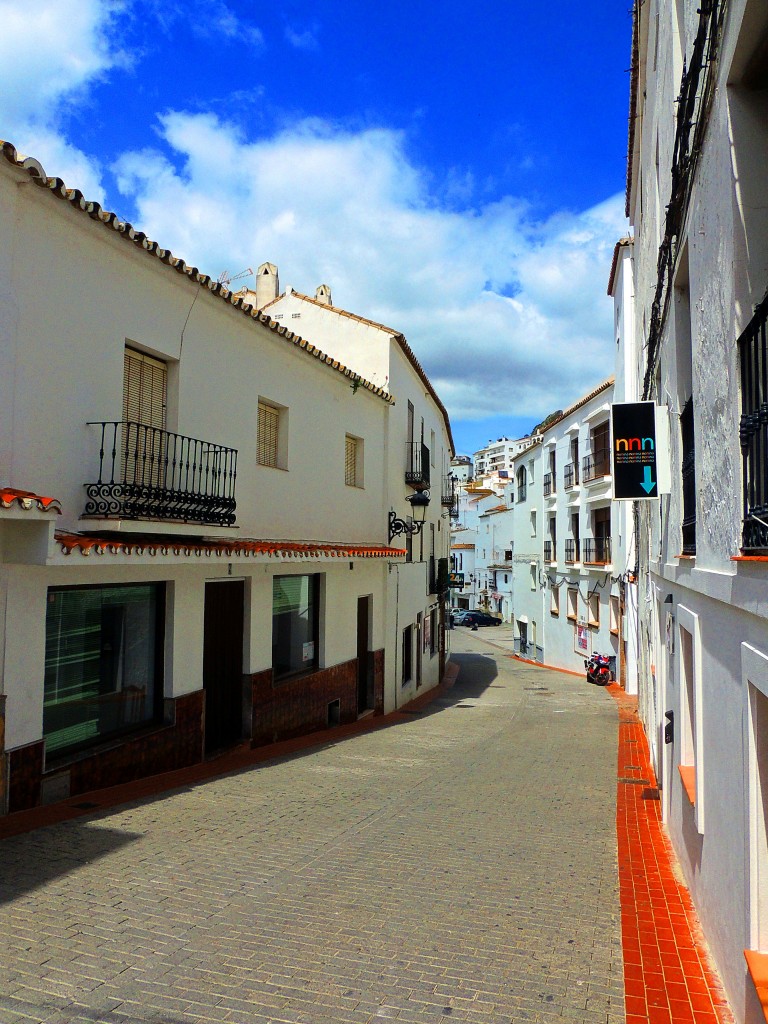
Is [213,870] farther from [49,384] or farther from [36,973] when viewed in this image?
[49,384]

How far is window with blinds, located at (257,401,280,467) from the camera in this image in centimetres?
1205

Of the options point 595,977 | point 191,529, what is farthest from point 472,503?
point 595,977

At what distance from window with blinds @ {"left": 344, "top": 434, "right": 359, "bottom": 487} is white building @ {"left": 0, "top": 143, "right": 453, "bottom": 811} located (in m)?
0.69

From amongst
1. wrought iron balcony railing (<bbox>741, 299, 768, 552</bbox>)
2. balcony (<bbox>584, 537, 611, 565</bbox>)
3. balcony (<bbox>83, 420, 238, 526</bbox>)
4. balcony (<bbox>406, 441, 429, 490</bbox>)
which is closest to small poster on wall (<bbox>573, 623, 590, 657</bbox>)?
balcony (<bbox>584, 537, 611, 565</bbox>)

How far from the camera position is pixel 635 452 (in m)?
7.31

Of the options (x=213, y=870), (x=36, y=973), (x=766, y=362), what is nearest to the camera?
(x=766, y=362)

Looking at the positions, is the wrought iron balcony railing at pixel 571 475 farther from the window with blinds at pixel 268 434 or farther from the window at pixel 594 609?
the window with blinds at pixel 268 434

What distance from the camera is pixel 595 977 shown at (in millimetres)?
4359

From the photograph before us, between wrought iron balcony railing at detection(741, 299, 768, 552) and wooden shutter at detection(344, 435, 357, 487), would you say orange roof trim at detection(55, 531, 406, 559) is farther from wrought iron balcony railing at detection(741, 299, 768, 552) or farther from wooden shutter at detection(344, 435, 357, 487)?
wrought iron balcony railing at detection(741, 299, 768, 552)

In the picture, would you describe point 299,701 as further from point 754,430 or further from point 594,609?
point 594,609

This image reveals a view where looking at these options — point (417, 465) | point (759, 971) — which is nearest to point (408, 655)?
point (417, 465)

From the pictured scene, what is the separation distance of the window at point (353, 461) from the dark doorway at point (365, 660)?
260 cm

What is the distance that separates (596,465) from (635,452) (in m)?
18.8

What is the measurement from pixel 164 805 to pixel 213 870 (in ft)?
6.15
